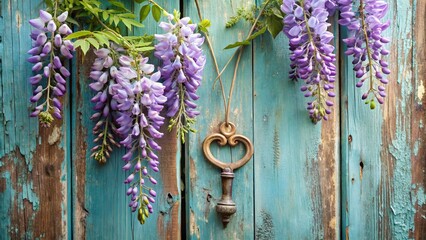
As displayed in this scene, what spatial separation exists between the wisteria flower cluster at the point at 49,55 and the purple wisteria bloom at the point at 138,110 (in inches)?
6.2

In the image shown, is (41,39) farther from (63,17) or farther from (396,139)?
(396,139)

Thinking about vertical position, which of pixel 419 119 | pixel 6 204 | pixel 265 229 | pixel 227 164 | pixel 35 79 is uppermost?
pixel 35 79

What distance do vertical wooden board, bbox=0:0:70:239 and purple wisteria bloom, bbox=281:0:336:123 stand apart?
0.77 meters

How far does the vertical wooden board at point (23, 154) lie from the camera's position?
160 cm

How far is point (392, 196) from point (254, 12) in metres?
0.76

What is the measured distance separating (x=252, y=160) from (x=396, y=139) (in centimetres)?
49

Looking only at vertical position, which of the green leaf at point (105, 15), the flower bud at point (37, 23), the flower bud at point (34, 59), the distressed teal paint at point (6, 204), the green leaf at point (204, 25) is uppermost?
the green leaf at point (105, 15)

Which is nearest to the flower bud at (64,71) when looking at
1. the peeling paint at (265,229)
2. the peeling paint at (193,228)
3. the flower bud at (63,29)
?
the flower bud at (63,29)

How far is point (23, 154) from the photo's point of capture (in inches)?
63.2

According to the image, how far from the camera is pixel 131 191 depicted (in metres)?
1.47

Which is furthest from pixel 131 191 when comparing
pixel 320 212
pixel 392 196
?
pixel 392 196

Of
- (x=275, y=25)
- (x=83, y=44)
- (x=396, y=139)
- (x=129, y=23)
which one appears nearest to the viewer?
(x=83, y=44)

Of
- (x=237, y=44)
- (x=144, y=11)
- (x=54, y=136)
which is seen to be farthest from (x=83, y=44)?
(x=237, y=44)

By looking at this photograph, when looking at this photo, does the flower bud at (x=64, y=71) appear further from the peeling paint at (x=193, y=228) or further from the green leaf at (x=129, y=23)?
the peeling paint at (x=193, y=228)
